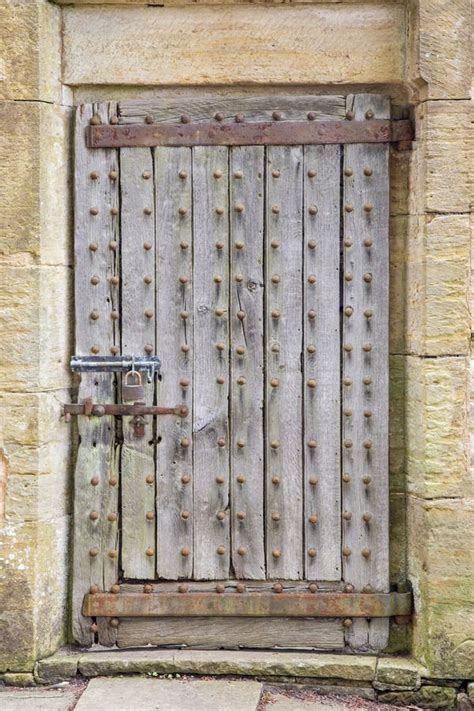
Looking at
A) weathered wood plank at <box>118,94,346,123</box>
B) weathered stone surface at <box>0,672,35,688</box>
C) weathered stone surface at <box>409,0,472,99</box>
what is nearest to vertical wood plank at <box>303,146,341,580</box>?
weathered wood plank at <box>118,94,346,123</box>

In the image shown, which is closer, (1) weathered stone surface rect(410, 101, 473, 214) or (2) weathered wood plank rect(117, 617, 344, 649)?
(1) weathered stone surface rect(410, 101, 473, 214)

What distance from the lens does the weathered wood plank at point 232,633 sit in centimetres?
355

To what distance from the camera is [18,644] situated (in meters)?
3.41

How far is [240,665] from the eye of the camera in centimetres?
343

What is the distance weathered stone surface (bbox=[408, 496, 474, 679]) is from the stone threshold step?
4.5 inches

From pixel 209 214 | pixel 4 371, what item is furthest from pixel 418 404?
pixel 4 371

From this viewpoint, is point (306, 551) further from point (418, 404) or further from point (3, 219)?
point (3, 219)

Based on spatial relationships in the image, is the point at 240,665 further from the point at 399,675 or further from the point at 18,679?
the point at 18,679

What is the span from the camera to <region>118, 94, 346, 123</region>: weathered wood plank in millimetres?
3514

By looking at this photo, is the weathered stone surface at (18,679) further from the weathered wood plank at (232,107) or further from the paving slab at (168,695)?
the weathered wood plank at (232,107)

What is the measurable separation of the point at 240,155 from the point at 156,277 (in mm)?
547

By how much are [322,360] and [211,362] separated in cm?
41

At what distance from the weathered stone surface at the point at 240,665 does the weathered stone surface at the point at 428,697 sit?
11cm

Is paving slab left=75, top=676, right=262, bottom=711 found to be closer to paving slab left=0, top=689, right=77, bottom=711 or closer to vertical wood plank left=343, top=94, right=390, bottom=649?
paving slab left=0, top=689, right=77, bottom=711
